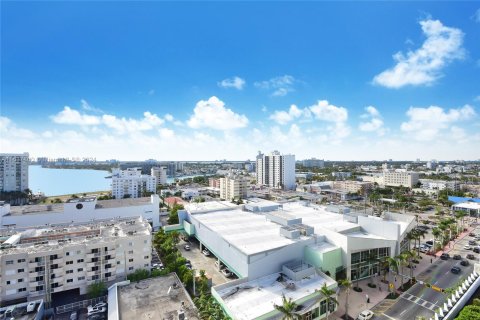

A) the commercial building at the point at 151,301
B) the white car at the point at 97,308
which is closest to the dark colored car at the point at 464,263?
the commercial building at the point at 151,301

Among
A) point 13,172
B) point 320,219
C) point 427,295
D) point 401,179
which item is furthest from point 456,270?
point 13,172

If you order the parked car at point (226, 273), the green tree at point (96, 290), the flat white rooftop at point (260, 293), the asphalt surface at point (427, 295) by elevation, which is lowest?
the asphalt surface at point (427, 295)

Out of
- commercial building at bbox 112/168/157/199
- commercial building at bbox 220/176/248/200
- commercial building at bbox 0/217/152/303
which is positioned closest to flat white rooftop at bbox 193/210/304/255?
commercial building at bbox 0/217/152/303

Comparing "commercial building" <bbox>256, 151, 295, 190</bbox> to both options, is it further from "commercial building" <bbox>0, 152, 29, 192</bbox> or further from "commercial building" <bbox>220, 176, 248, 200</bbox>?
"commercial building" <bbox>0, 152, 29, 192</bbox>

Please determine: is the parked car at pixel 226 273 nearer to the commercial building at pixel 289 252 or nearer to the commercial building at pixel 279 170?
the commercial building at pixel 289 252

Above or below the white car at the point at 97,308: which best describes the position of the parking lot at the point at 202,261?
below

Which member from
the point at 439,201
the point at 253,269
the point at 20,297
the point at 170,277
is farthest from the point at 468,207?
the point at 20,297

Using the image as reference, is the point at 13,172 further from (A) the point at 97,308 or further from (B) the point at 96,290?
(A) the point at 97,308
